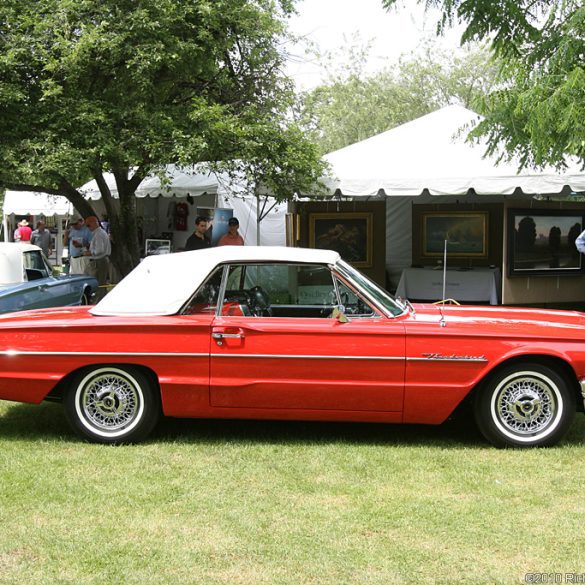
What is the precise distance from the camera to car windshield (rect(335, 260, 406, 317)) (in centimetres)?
547

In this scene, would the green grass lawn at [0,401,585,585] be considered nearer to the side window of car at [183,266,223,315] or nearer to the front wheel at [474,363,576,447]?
the front wheel at [474,363,576,447]

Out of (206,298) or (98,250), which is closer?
(206,298)

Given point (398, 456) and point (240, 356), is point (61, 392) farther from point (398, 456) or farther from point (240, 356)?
point (398, 456)

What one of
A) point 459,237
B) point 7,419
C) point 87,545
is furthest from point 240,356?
point 459,237

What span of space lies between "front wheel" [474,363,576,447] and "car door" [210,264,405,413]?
0.65 metres

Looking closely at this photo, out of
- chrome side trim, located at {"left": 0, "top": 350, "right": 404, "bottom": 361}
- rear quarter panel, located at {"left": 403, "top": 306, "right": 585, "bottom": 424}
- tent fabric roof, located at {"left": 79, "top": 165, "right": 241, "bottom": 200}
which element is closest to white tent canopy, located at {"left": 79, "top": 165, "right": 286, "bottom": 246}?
tent fabric roof, located at {"left": 79, "top": 165, "right": 241, "bottom": 200}

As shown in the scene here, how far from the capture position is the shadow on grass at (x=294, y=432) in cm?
Result: 554

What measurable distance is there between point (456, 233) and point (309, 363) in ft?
34.2

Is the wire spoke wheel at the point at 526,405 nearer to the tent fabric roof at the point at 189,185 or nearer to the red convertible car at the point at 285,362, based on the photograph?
the red convertible car at the point at 285,362

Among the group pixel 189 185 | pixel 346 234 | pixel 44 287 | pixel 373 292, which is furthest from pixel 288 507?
pixel 189 185

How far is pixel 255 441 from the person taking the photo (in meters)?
5.53

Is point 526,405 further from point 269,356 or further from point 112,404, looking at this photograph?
point 112,404

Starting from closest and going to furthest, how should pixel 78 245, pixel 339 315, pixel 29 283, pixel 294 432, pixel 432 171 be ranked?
pixel 339 315 → pixel 294 432 → pixel 29 283 → pixel 432 171 → pixel 78 245

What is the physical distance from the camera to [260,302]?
18.6ft
